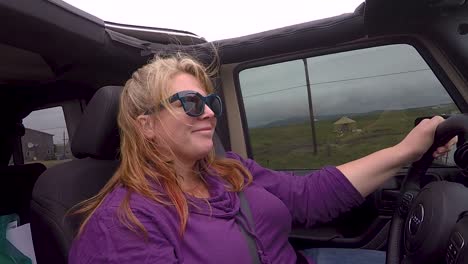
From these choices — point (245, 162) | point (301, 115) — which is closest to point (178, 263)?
point (245, 162)

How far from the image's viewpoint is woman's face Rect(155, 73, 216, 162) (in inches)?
51.5

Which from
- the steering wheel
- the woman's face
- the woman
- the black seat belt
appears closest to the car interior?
the steering wheel

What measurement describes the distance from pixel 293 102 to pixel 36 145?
1.72 m

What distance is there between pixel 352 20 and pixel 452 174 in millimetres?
763

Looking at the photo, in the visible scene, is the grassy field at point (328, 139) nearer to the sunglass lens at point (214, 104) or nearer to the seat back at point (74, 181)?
the sunglass lens at point (214, 104)

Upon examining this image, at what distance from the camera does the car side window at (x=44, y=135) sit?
2.65m

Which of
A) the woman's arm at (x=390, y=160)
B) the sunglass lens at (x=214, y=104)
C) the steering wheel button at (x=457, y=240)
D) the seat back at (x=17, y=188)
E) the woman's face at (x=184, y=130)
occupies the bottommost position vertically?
the seat back at (x=17, y=188)

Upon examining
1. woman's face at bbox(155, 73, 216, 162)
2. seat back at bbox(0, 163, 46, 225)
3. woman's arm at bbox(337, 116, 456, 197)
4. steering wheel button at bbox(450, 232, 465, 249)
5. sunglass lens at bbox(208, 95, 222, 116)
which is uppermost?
sunglass lens at bbox(208, 95, 222, 116)

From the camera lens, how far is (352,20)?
5.70ft

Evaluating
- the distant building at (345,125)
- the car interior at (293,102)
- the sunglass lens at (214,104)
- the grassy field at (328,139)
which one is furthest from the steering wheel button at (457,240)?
the distant building at (345,125)

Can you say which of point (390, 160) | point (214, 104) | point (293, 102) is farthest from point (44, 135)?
point (390, 160)

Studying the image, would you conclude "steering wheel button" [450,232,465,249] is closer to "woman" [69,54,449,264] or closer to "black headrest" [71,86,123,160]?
"woman" [69,54,449,264]

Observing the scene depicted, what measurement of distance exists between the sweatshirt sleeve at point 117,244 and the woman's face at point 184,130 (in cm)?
27

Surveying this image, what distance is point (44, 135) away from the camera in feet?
8.82
